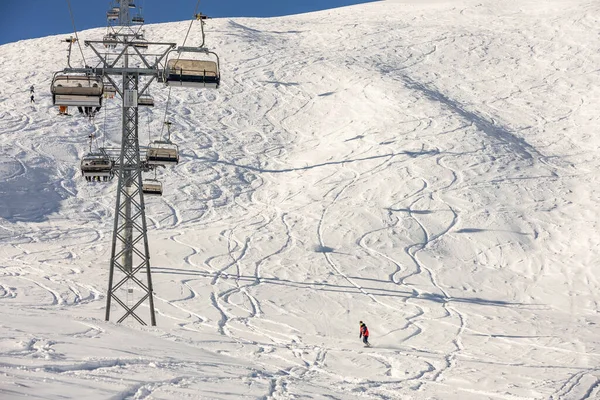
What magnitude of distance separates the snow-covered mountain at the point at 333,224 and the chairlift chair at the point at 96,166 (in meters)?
4.35

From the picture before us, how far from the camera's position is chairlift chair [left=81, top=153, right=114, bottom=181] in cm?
2466

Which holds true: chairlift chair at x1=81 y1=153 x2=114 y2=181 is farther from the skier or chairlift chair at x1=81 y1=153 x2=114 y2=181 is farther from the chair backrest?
the skier

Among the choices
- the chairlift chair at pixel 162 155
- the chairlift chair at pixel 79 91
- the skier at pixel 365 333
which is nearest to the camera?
the chairlift chair at pixel 79 91

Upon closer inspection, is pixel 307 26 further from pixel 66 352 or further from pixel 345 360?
pixel 66 352

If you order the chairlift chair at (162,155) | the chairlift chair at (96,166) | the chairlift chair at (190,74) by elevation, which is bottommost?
the chairlift chair at (96,166)

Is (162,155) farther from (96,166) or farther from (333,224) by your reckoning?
(333,224)

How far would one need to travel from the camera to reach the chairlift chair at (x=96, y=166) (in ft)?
80.9

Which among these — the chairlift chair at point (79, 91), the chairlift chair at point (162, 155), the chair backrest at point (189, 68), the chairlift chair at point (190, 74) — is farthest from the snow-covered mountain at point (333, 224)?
the chair backrest at point (189, 68)

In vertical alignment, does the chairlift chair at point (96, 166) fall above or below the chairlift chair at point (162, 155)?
below

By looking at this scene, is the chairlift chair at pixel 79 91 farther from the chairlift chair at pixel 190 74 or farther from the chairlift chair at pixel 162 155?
the chairlift chair at pixel 162 155

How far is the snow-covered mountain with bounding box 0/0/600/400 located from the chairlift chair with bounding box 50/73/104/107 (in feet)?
18.6

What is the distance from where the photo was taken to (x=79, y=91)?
63.0 feet

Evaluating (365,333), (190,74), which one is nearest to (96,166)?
(190,74)

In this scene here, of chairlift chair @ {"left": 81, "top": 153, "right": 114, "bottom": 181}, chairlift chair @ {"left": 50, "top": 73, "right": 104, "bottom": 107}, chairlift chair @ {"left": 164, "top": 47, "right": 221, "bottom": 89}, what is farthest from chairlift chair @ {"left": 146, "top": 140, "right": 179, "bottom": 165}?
chairlift chair @ {"left": 164, "top": 47, "right": 221, "bottom": 89}
